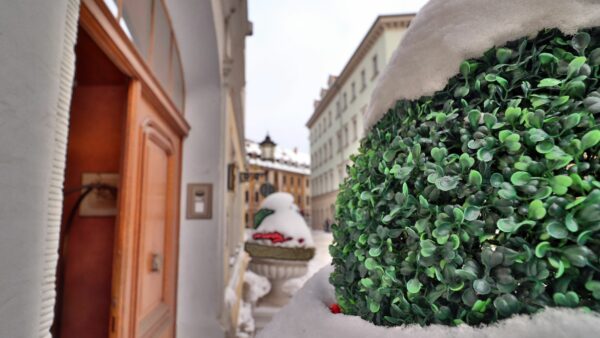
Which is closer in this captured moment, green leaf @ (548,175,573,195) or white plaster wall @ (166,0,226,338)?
green leaf @ (548,175,573,195)

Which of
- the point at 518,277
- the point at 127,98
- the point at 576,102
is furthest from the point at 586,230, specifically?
the point at 127,98

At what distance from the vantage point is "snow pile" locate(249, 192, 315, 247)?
5.04 metres

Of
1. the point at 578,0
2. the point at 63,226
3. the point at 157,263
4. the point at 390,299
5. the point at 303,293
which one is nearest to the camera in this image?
the point at 578,0

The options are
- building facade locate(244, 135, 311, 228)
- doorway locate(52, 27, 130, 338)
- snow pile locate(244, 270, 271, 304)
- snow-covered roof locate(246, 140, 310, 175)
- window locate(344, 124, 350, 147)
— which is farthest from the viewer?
snow-covered roof locate(246, 140, 310, 175)

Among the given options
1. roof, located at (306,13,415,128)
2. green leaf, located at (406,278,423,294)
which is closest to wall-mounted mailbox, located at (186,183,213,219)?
green leaf, located at (406,278,423,294)

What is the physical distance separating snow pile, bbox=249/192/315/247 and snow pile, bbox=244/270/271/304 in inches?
29.8

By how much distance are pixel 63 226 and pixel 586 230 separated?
99.0 inches

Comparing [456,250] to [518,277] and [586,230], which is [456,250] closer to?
[518,277]

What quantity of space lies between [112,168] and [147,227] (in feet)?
1.50

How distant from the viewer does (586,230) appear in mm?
623

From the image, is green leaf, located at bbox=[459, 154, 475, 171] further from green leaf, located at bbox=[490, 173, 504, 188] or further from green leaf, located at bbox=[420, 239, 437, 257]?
green leaf, located at bbox=[420, 239, 437, 257]

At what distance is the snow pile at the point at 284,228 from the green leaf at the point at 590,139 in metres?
4.55

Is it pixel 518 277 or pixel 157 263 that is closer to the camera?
pixel 518 277

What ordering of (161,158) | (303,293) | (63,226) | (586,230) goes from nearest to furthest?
(586,230)
(303,293)
(63,226)
(161,158)
